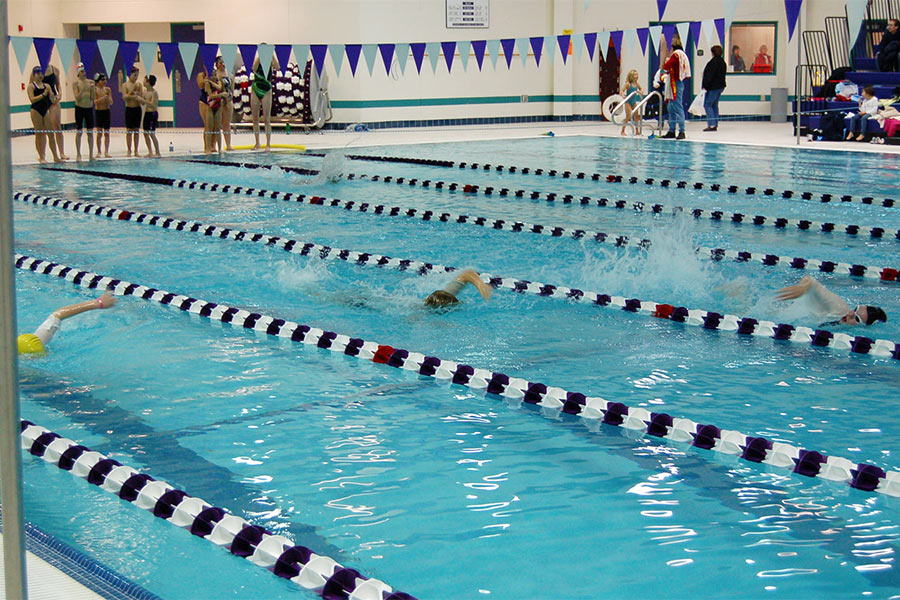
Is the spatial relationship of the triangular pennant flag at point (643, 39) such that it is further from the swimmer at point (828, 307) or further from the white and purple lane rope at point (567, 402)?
the white and purple lane rope at point (567, 402)

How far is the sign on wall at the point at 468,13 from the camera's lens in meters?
21.9

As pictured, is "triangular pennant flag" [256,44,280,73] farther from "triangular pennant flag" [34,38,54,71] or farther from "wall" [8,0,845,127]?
"wall" [8,0,845,127]

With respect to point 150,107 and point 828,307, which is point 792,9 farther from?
point 150,107

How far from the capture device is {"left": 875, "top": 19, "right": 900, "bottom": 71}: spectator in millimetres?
17641

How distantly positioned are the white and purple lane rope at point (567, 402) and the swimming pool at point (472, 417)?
0.19 ft

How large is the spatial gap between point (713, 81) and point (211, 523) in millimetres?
17770

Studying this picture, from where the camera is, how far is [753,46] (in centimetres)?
2309

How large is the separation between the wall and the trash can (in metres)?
0.66

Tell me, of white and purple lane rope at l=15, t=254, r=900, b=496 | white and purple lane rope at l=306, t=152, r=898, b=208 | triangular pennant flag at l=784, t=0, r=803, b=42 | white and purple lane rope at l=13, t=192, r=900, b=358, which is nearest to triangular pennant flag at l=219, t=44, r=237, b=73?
white and purple lane rope at l=306, t=152, r=898, b=208

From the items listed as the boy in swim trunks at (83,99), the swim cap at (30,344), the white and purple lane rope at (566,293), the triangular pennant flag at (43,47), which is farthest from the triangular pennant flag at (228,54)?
the swim cap at (30,344)

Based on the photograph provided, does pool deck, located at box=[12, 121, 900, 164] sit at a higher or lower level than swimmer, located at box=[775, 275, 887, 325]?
higher

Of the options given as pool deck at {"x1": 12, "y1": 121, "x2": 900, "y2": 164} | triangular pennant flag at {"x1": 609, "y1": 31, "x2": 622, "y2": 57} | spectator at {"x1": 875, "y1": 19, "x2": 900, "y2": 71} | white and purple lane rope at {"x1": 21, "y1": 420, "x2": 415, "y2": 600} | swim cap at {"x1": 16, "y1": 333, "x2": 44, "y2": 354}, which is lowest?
white and purple lane rope at {"x1": 21, "y1": 420, "x2": 415, "y2": 600}

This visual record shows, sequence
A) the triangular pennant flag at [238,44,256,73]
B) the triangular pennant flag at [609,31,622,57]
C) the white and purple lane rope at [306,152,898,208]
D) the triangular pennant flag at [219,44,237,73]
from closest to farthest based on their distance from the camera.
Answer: the white and purple lane rope at [306,152,898,208] < the triangular pennant flag at [219,44,237,73] < the triangular pennant flag at [238,44,256,73] < the triangular pennant flag at [609,31,622,57]

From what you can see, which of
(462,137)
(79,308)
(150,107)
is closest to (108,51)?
(150,107)
